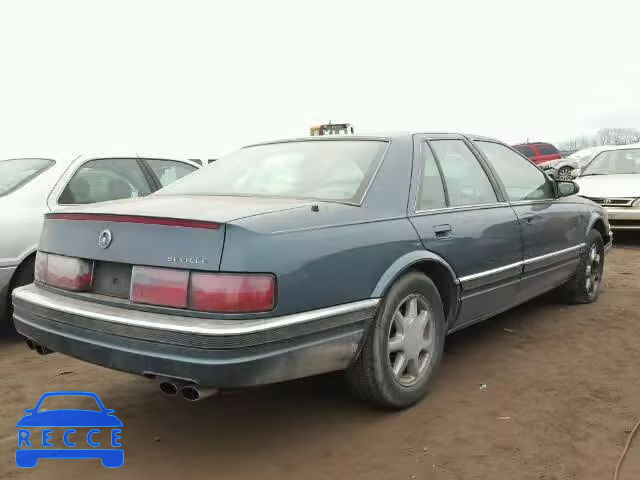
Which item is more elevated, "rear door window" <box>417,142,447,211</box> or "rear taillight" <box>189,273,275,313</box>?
"rear door window" <box>417,142,447,211</box>

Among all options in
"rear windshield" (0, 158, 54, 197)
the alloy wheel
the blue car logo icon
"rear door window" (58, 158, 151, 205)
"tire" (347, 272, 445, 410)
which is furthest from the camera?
"rear door window" (58, 158, 151, 205)

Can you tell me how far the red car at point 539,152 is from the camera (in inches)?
944

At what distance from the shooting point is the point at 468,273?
11.3 feet

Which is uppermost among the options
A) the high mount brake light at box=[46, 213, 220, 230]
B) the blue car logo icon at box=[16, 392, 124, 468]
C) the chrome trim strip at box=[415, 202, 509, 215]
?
the high mount brake light at box=[46, 213, 220, 230]

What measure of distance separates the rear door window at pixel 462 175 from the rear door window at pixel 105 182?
2.70 m

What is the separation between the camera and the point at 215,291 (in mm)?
2328

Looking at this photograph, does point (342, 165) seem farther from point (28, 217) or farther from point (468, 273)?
point (28, 217)

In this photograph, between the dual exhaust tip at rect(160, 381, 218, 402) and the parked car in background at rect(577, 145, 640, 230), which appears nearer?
the dual exhaust tip at rect(160, 381, 218, 402)

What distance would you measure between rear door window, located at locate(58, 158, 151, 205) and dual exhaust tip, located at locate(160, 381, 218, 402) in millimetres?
2649

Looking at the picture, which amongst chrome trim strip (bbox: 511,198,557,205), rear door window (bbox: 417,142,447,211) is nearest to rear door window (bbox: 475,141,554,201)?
chrome trim strip (bbox: 511,198,557,205)

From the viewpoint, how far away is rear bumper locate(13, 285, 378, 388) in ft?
7.53

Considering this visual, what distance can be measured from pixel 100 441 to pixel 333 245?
4.68 feet

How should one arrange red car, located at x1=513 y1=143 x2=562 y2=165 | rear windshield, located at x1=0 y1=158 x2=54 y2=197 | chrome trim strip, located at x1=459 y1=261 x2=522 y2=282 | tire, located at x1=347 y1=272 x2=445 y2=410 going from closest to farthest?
tire, located at x1=347 y1=272 x2=445 y2=410 → chrome trim strip, located at x1=459 y1=261 x2=522 y2=282 → rear windshield, located at x1=0 y1=158 x2=54 y2=197 → red car, located at x1=513 y1=143 x2=562 y2=165

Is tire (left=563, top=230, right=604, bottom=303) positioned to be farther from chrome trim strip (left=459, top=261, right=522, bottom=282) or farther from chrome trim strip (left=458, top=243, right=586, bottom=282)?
chrome trim strip (left=459, top=261, right=522, bottom=282)
